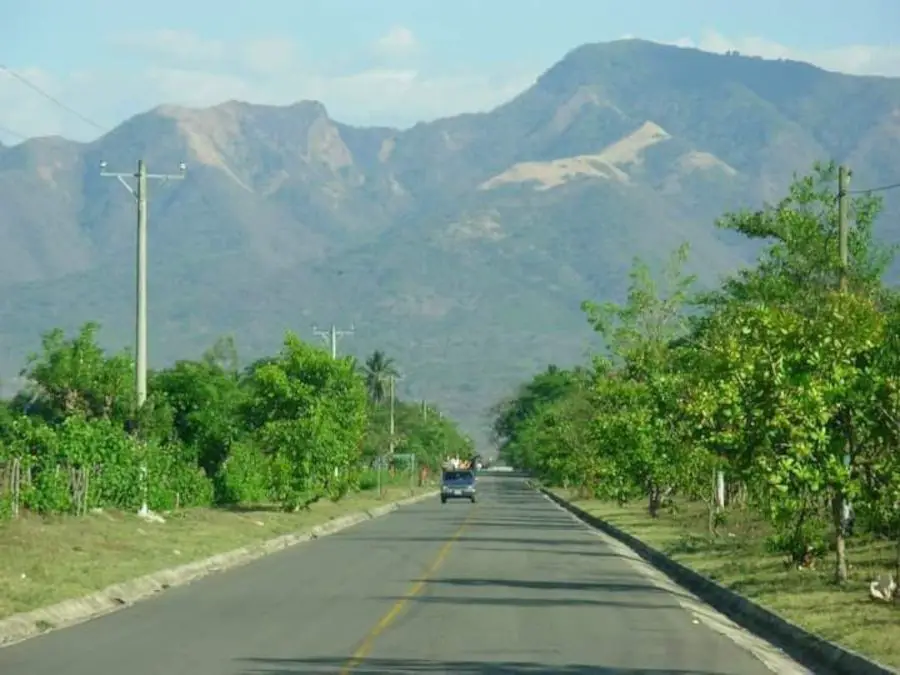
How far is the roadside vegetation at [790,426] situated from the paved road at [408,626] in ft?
5.98

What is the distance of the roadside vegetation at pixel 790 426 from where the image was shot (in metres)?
22.9

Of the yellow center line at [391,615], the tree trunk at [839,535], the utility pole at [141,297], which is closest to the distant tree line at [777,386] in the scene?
the tree trunk at [839,535]

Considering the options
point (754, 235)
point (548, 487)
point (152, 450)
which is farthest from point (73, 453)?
point (548, 487)

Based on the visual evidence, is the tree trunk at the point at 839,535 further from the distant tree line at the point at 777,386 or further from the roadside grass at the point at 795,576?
the roadside grass at the point at 795,576

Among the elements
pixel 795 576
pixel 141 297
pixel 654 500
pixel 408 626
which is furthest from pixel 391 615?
pixel 654 500

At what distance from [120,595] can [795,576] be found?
10601 millimetres

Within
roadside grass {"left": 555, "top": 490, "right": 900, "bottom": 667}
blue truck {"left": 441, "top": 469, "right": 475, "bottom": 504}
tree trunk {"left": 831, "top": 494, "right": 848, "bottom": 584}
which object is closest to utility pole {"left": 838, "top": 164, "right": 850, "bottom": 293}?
roadside grass {"left": 555, "top": 490, "right": 900, "bottom": 667}

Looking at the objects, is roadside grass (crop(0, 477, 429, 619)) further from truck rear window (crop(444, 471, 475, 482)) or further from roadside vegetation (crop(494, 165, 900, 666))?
truck rear window (crop(444, 471, 475, 482))

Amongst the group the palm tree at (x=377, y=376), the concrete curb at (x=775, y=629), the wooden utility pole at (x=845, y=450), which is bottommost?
the concrete curb at (x=775, y=629)

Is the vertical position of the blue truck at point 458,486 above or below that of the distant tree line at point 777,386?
below

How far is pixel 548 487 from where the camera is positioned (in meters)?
115

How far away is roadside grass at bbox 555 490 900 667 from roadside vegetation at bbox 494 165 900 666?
0.17 feet

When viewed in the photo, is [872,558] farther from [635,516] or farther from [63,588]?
[635,516]

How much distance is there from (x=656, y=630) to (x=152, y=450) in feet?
86.8
